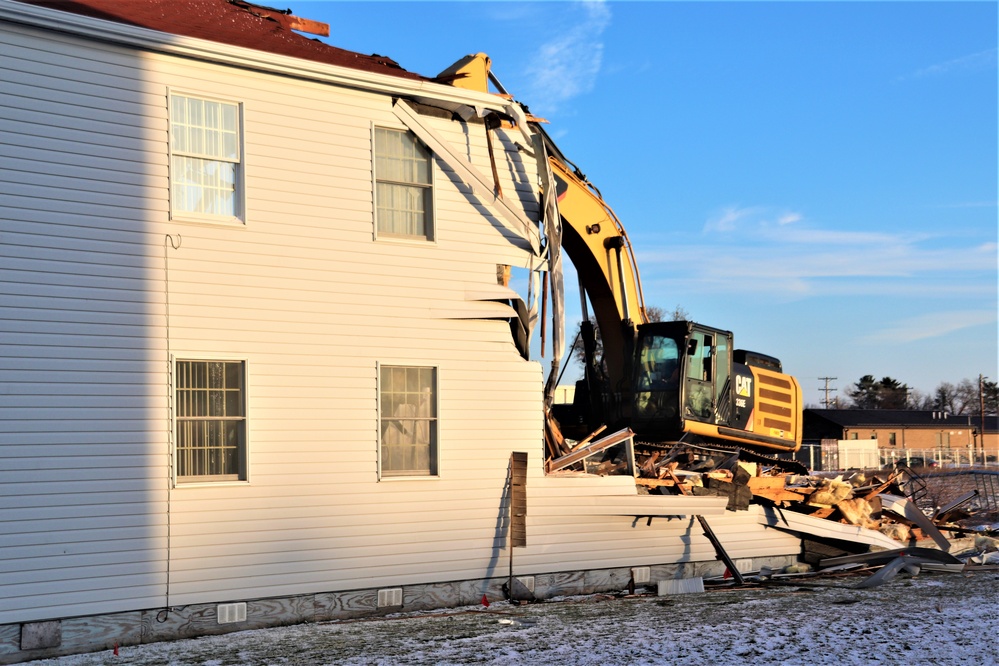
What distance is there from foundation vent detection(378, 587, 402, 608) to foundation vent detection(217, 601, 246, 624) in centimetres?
186

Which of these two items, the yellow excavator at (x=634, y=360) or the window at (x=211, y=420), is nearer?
the window at (x=211, y=420)

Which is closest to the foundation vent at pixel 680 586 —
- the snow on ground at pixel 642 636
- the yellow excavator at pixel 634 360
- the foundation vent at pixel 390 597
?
the snow on ground at pixel 642 636

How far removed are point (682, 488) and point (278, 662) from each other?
27.5ft

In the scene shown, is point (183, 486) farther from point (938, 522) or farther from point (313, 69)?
point (938, 522)

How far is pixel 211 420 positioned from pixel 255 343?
3.63 feet

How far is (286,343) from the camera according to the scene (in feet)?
42.5

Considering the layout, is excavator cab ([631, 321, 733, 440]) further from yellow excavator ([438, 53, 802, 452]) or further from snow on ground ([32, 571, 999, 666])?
snow on ground ([32, 571, 999, 666])

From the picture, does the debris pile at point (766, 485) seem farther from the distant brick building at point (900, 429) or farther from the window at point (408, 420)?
the distant brick building at point (900, 429)

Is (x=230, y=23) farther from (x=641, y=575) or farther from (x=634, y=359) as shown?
(x=641, y=575)

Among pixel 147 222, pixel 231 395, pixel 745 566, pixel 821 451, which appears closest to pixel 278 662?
pixel 231 395

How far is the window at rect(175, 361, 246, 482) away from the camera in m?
12.2

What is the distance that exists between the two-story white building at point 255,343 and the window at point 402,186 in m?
0.04

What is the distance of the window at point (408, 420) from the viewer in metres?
13.8

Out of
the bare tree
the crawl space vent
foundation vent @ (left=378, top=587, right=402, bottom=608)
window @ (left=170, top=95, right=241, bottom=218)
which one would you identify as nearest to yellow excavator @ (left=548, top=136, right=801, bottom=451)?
the crawl space vent
